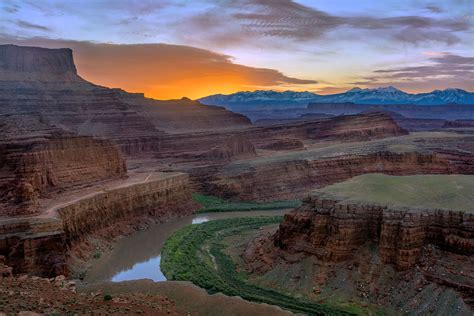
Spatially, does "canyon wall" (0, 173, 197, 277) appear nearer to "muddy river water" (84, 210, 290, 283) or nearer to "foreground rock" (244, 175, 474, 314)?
"muddy river water" (84, 210, 290, 283)

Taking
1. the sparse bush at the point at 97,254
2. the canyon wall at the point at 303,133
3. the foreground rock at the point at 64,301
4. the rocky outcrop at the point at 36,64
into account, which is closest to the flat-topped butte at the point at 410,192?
the foreground rock at the point at 64,301

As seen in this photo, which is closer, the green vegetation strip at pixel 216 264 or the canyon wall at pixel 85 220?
the green vegetation strip at pixel 216 264

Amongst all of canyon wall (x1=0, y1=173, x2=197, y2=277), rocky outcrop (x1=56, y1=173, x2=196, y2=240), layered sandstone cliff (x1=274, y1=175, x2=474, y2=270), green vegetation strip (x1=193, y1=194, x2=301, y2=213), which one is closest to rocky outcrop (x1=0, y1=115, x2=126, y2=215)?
canyon wall (x1=0, y1=173, x2=197, y2=277)

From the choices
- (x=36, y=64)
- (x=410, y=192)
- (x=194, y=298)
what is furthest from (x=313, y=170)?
(x=36, y=64)

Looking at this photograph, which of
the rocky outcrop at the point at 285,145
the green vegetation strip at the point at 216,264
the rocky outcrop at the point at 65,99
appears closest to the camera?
the green vegetation strip at the point at 216,264

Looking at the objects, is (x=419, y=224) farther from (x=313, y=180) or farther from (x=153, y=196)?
(x=313, y=180)

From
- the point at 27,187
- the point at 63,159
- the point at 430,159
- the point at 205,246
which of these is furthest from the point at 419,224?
the point at 430,159

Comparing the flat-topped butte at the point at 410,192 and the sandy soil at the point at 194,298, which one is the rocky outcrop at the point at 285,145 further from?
the sandy soil at the point at 194,298
